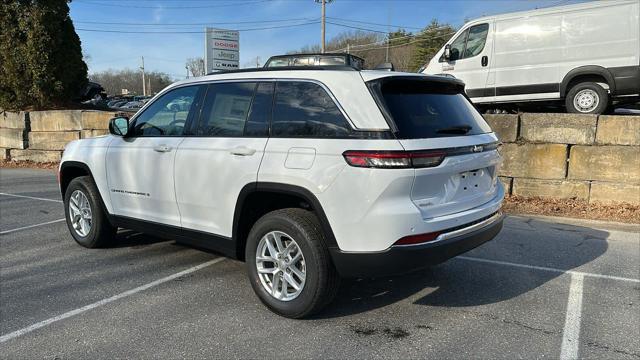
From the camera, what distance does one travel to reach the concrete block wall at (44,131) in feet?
42.5

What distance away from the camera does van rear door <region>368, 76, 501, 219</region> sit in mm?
3224

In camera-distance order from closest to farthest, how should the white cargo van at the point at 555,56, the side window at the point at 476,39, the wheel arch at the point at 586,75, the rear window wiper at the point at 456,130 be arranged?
the rear window wiper at the point at 456,130
the white cargo van at the point at 555,56
the wheel arch at the point at 586,75
the side window at the point at 476,39

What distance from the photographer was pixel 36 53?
13.5 m

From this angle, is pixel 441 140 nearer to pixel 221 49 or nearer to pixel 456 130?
pixel 456 130

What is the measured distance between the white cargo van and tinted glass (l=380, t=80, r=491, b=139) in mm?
5746

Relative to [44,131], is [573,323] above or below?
below

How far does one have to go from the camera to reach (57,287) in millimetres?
4309

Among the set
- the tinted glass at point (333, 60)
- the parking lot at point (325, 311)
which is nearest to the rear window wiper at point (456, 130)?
the parking lot at point (325, 311)

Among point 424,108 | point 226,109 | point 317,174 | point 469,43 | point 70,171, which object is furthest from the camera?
point 469,43

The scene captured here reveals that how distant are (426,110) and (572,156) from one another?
5362mm

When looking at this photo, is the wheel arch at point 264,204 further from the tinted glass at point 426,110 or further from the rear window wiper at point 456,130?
the rear window wiper at point 456,130

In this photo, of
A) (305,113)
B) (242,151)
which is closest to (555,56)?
(305,113)

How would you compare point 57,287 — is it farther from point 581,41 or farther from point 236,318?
point 581,41

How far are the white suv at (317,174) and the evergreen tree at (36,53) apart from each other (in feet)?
37.1
